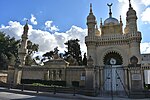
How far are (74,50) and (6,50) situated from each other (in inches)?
742

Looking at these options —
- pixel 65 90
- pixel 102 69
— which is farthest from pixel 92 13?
pixel 65 90

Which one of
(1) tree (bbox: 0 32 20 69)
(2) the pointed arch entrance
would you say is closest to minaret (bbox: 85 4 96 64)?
(2) the pointed arch entrance

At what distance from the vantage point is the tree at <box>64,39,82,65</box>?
4989 centimetres

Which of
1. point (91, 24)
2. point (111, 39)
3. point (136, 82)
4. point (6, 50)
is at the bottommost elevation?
point (136, 82)

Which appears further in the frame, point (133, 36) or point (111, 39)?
point (111, 39)

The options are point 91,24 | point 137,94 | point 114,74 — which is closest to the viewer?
point 137,94

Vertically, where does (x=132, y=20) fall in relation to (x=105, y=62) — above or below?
above

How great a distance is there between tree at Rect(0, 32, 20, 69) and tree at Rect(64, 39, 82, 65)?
14.3m

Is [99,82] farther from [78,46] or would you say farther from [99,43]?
[78,46]

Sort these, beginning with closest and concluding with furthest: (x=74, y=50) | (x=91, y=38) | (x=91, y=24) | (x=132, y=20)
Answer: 1. (x=132, y=20)
2. (x=91, y=38)
3. (x=91, y=24)
4. (x=74, y=50)

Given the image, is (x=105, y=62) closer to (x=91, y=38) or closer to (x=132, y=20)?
(x=91, y=38)

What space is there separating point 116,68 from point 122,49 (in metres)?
2.91

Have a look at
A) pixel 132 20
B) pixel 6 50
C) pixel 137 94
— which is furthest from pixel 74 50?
pixel 137 94

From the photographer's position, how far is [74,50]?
51.4 m
